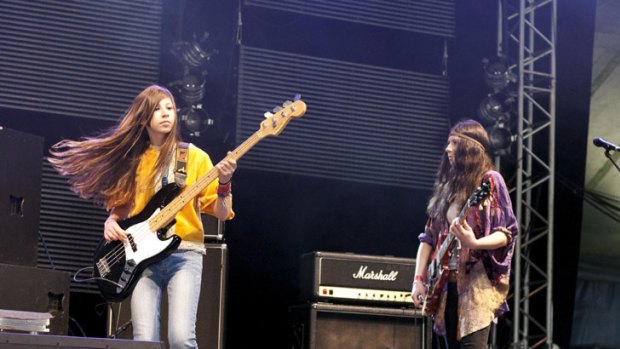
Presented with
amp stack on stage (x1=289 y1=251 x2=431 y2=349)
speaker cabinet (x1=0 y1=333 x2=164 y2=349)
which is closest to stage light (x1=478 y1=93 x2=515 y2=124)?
amp stack on stage (x1=289 y1=251 x2=431 y2=349)

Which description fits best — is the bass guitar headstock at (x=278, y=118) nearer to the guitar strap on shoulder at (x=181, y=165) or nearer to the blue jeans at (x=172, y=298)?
the guitar strap on shoulder at (x=181, y=165)

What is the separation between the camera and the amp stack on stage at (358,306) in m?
6.10

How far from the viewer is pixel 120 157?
4375mm

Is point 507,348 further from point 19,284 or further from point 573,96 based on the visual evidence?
point 19,284

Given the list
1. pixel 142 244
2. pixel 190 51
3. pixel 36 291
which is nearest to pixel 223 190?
pixel 142 244

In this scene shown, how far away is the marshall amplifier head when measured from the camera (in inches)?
241

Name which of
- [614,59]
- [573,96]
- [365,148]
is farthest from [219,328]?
[614,59]

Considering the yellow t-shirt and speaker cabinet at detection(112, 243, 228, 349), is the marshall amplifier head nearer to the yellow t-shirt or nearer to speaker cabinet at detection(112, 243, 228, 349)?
speaker cabinet at detection(112, 243, 228, 349)

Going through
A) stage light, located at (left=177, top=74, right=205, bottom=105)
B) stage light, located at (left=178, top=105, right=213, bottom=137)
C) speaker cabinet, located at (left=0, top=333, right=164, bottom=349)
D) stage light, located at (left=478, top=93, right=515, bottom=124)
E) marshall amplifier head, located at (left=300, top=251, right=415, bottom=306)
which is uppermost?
stage light, located at (left=478, top=93, right=515, bottom=124)

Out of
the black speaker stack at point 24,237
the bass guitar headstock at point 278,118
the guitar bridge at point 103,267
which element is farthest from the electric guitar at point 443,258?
the black speaker stack at point 24,237

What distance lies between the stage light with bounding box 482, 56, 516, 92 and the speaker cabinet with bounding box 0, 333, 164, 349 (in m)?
4.82

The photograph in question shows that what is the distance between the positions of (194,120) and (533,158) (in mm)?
2737

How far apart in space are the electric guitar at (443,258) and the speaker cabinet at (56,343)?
1.53m

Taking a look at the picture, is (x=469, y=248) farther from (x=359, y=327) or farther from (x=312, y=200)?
(x=312, y=200)
